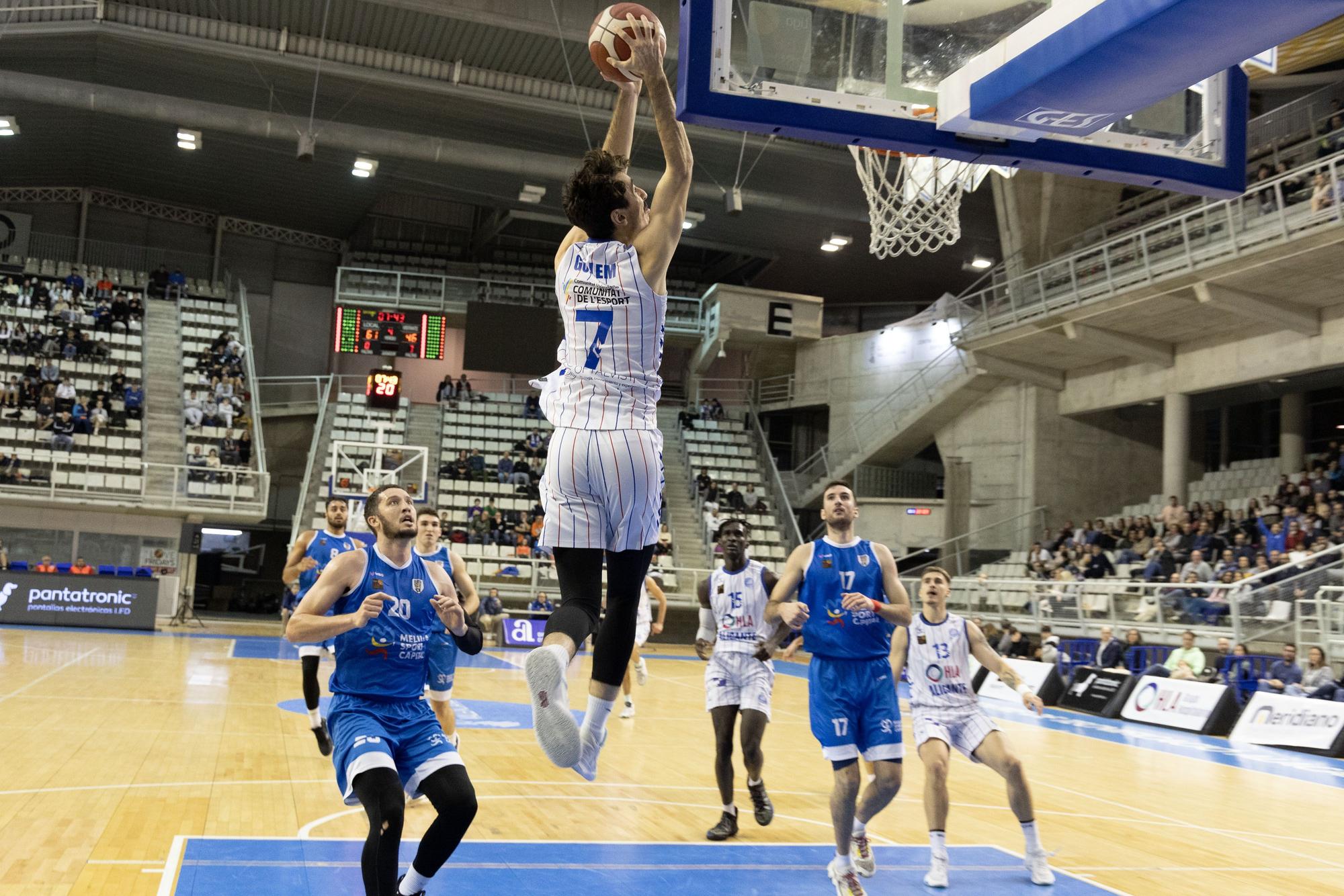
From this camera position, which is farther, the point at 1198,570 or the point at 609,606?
the point at 1198,570

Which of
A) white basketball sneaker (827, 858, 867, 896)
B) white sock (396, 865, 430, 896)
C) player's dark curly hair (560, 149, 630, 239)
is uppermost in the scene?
player's dark curly hair (560, 149, 630, 239)

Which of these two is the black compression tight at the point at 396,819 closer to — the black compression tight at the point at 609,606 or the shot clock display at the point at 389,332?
the black compression tight at the point at 609,606

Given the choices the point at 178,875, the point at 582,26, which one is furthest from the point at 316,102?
the point at 178,875

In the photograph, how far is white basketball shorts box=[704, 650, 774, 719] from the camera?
815 centimetres

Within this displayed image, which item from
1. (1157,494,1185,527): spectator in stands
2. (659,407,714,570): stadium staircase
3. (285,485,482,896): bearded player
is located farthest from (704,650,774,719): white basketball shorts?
(659,407,714,570): stadium staircase

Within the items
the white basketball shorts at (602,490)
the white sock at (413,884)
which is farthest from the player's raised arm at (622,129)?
Result: the white sock at (413,884)

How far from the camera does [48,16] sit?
2355cm

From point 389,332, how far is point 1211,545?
61.0 feet

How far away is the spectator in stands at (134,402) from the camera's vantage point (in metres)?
27.9

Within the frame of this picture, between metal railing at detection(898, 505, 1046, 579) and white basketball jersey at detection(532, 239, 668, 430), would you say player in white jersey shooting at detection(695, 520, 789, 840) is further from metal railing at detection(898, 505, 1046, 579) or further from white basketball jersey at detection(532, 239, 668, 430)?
metal railing at detection(898, 505, 1046, 579)

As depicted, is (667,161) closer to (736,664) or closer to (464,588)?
(464,588)

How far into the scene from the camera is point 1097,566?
2200 centimetres

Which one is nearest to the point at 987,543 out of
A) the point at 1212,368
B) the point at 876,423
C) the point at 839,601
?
the point at 876,423

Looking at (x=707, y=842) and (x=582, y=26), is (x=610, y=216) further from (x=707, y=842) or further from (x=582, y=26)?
(x=582, y=26)
